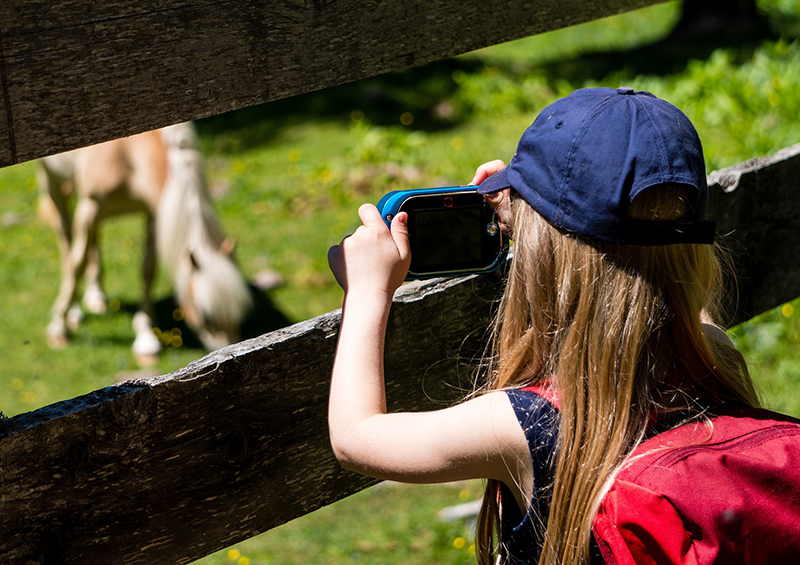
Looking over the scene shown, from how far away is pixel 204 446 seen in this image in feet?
4.01

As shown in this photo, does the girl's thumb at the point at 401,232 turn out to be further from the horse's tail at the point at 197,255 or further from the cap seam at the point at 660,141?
the horse's tail at the point at 197,255

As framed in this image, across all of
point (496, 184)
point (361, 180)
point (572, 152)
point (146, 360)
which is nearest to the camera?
point (572, 152)

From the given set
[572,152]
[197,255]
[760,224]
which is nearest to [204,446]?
[572,152]

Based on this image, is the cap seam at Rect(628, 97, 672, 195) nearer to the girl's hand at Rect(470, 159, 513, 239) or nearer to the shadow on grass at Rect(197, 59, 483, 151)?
the girl's hand at Rect(470, 159, 513, 239)

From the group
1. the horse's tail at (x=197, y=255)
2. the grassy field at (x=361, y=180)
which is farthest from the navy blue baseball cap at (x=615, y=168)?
the horse's tail at (x=197, y=255)

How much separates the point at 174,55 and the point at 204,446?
0.59m

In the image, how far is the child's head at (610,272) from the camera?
1.08 metres

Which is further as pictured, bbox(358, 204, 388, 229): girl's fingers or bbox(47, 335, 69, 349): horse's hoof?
bbox(47, 335, 69, 349): horse's hoof

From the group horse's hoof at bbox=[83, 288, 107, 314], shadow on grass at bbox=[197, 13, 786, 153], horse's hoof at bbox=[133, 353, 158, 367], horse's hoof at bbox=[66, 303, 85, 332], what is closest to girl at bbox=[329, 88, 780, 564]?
horse's hoof at bbox=[133, 353, 158, 367]

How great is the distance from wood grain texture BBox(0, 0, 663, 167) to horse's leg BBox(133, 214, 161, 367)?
4.52m

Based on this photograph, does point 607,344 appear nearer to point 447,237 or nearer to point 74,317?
point 447,237

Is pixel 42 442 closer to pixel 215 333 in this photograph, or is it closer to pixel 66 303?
pixel 215 333

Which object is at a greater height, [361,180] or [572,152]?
[572,152]

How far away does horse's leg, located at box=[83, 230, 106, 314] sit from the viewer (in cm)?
604
